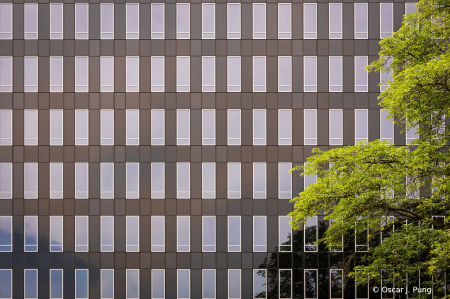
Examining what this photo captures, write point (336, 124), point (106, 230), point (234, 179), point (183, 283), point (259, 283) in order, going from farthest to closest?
1. point (336, 124)
2. point (234, 179)
3. point (106, 230)
4. point (183, 283)
5. point (259, 283)

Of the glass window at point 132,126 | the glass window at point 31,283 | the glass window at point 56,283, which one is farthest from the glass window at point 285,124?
the glass window at point 31,283

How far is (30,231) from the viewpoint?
24.9m

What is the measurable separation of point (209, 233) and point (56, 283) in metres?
11.4

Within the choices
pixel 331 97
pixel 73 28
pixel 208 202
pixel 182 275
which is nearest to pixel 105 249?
pixel 182 275

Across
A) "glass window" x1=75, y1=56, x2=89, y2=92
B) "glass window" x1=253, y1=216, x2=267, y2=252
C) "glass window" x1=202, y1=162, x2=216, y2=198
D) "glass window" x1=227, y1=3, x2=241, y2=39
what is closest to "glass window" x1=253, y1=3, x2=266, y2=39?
"glass window" x1=227, y1=3, x2=241, y2=39

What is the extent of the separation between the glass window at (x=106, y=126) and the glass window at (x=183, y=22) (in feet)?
24.8

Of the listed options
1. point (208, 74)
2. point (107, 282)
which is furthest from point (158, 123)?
point (107, 282)

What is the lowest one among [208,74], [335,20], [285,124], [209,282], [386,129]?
[209,282]

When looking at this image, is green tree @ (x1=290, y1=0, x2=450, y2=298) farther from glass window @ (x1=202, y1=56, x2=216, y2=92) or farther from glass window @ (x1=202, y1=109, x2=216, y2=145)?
glass window @ (x1=202, y1=56, x2=216, y2=92)

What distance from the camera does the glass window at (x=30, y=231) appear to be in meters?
24.8

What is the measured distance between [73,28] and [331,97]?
1953 centimetres

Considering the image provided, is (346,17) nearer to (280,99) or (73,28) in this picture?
(280,99)

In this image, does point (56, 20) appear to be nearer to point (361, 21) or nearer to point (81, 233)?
point (81, 233)

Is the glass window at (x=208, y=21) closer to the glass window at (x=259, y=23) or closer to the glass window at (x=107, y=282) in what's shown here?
the glass window at (x=259, y=23)
